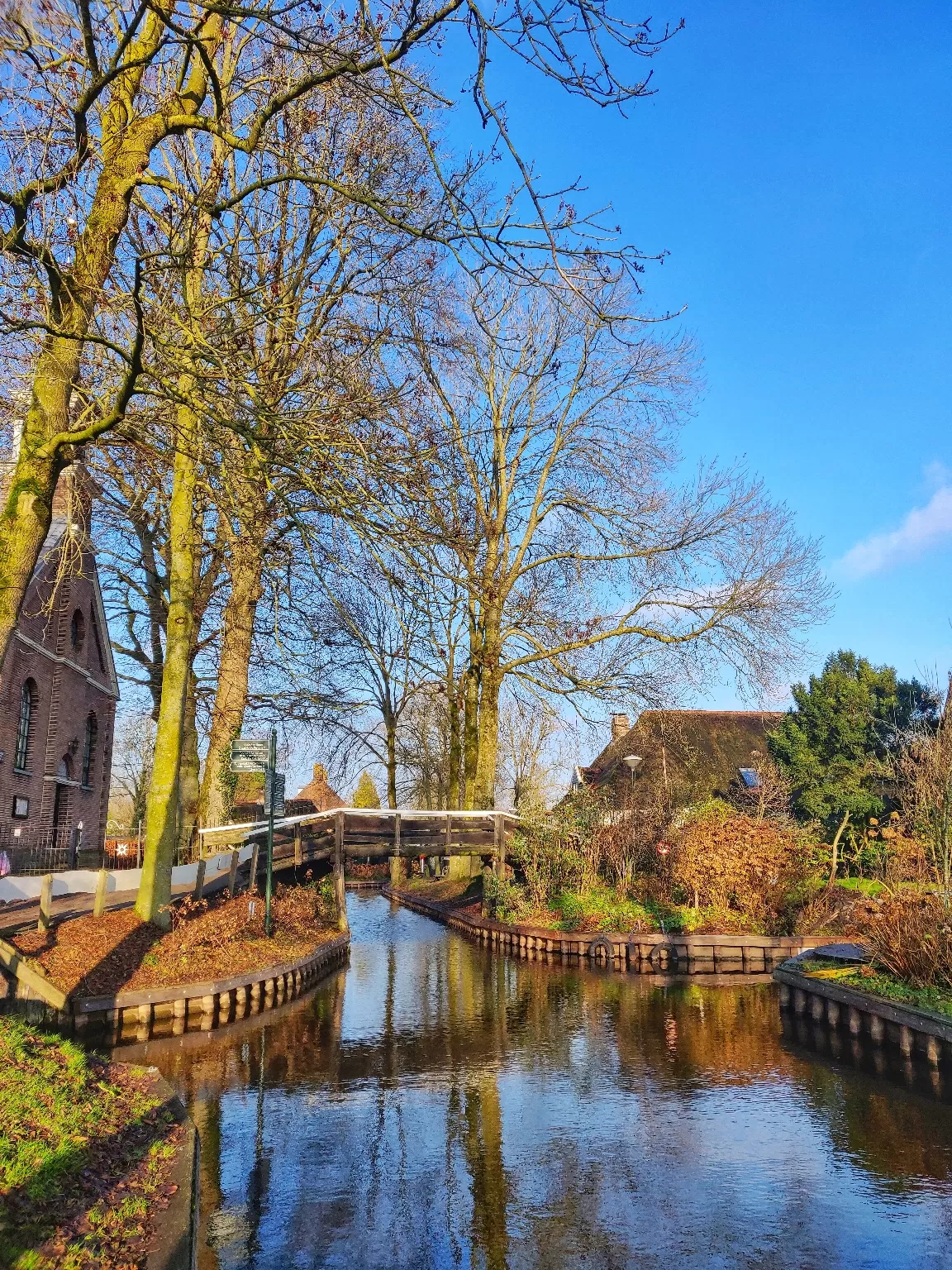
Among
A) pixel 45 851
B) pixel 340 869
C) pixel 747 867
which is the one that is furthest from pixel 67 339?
pixel 45 851

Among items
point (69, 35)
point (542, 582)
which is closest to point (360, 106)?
point (69, 35)

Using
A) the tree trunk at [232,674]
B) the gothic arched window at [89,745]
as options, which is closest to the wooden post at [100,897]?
the tree trunk at [232,674]

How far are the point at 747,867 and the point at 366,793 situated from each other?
59.9m

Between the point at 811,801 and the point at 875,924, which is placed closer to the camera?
the point at 875,924

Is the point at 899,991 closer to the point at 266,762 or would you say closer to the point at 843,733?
the point at 266,762

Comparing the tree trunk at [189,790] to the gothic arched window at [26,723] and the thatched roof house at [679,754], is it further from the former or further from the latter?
the thatched roof house at [679,754]

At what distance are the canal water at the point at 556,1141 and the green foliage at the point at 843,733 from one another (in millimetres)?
17308

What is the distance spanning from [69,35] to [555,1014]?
43.1ft

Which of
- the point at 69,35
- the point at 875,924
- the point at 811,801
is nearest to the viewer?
the point at 69,35

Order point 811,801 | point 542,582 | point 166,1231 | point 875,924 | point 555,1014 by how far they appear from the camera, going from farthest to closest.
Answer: point 811,801, point 542,582, point 555,1014, point 875,924, point 166,1231

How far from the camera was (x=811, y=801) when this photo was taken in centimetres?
3139

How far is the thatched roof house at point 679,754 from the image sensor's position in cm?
2731

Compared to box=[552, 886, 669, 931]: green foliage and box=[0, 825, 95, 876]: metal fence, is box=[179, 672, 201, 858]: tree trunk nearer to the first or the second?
box=[0, 825, 95, 876]: metal fence

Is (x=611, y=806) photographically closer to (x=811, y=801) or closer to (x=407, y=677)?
(x=811, y=801)
